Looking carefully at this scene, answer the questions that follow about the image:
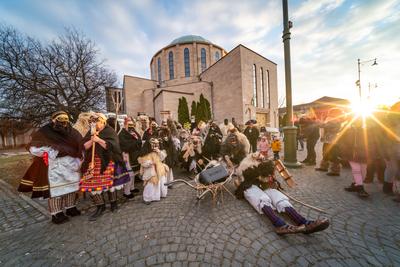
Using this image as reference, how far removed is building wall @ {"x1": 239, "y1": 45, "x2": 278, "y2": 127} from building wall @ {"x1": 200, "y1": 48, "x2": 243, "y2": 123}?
729 millimetres

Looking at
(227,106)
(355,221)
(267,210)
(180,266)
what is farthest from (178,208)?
(227,106)

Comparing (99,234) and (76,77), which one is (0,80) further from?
(99,234)

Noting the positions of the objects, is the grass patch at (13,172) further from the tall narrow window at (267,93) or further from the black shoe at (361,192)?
the tall narrow window at (267,93)

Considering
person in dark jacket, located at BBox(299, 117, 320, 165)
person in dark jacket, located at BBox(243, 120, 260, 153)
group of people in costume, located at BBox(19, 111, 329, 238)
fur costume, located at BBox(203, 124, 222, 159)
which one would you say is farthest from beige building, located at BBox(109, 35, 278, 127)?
group of people in costume, located at BBox(19, 111, 329, 238)

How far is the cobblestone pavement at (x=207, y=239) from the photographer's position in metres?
1.86

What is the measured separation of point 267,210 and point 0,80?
17.0 m

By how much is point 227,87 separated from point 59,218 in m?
23.8

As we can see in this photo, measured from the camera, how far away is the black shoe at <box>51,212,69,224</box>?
2783mm

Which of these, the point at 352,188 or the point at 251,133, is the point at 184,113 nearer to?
the point at 251,133

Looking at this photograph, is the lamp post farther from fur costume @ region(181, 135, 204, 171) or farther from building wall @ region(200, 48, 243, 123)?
building wall @ region(200, 48, 243, 123)

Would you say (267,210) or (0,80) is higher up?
(0,80)

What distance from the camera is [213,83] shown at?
26.8 metres

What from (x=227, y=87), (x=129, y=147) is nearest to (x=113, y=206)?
(x=129, y=147)

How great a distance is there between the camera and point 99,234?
7.79ft
